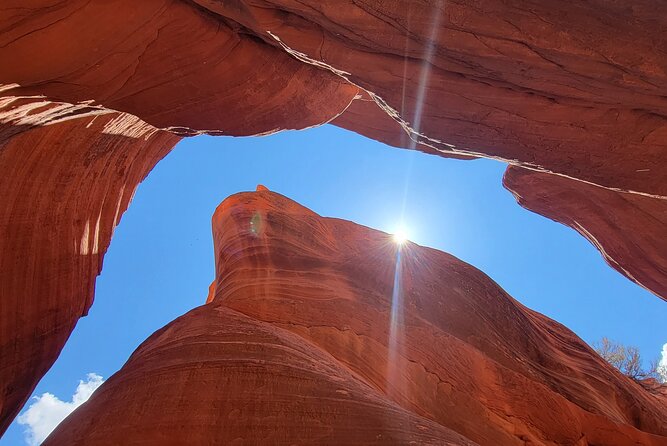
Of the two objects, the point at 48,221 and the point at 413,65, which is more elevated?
the point at 413,65

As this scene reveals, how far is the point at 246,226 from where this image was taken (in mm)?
11727

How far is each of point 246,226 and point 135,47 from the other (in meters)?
5.86

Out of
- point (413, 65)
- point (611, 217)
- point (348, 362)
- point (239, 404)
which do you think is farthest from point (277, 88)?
point (611, 217)

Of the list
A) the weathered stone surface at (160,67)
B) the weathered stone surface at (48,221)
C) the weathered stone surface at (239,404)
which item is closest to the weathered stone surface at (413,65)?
the weathered stone surface at (160,67)

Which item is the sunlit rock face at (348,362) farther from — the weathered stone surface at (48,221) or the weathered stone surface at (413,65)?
the weathered stone surface at (413,65)

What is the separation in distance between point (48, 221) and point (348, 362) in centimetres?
651

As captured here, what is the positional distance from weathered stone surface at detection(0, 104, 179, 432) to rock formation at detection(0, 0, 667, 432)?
3cm

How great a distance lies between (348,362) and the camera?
26.2 ft

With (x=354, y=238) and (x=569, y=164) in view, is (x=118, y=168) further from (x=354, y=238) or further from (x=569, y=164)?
(x=569, y=164)

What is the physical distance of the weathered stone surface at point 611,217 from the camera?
43.3 feet

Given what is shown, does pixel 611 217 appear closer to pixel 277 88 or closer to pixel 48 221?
pixel 277 88

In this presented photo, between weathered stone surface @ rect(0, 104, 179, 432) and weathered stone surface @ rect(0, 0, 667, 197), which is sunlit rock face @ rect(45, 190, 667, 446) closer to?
weathered stone surface @ rect(0, 104, 179, 432)

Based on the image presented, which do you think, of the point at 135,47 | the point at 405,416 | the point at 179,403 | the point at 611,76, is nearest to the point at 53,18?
the point at 135,47

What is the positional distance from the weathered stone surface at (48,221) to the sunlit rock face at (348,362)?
285cm
